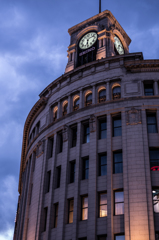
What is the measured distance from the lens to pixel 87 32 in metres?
55.3

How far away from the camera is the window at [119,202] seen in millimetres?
31933

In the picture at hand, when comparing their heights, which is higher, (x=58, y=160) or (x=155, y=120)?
(x=155, y=120)

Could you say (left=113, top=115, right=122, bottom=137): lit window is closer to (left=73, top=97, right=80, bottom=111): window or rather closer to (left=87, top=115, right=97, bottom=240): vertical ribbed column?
(left=87, top=115, right=97, bottom=240): vertical ribbed column

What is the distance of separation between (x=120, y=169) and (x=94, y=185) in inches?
129

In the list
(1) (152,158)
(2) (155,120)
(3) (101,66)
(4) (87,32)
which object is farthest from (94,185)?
(4) (87,32)

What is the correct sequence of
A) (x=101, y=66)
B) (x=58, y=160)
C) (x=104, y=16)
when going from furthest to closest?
(x=104, y=16) → (x=101, y=66) → (x=58, y=160)

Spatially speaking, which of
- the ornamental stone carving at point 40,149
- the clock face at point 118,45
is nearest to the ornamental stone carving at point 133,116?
the ornamental stone carving at point 40,149

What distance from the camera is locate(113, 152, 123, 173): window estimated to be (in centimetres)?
3454

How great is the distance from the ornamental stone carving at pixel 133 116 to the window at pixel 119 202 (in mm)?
8085

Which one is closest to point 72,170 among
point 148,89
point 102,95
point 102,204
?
point 102,204

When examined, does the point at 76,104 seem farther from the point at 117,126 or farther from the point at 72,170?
the point at 72,170

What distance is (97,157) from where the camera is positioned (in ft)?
118

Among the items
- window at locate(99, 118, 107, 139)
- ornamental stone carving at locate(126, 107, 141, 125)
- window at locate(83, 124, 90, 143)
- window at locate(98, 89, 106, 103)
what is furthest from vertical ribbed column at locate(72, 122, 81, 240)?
ornamental stone carving at locate(126, 107, 141, 125)

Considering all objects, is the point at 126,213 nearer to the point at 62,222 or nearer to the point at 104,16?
the point at 62,222
